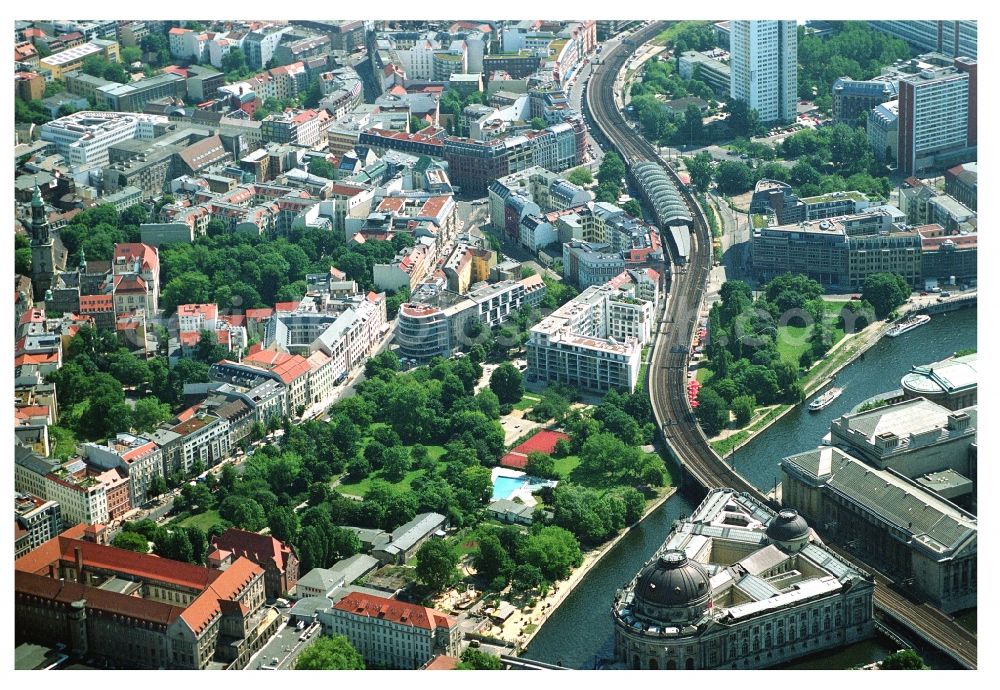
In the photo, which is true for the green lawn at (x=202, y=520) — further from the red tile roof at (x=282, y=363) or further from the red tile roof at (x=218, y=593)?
the red tile roof at (x=282, y=363)

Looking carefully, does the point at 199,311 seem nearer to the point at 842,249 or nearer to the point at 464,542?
the point at 464,542

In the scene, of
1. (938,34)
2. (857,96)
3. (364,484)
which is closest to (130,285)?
(364,484)

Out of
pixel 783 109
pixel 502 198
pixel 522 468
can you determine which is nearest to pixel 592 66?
pixel 783 109

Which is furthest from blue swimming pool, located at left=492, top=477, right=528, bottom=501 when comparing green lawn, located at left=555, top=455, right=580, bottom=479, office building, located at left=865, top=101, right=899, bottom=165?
office building, located at left=865, top=101, right=899, bottom=165

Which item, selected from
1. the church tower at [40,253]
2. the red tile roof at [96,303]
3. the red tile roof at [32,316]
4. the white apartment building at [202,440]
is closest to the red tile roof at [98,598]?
the white apartment building at [202,440]

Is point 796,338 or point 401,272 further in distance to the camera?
point 401,272
